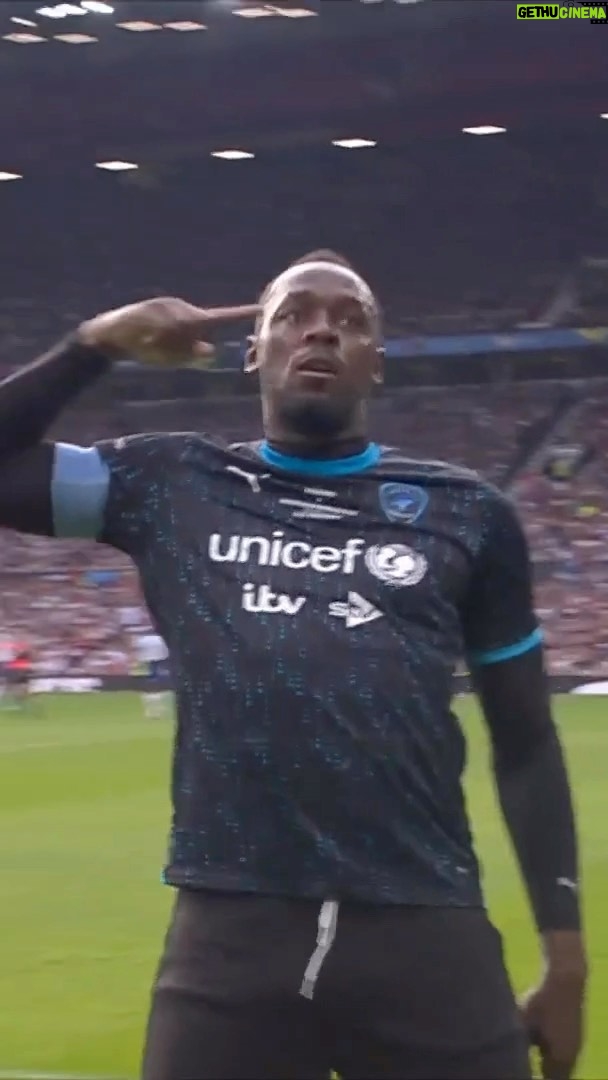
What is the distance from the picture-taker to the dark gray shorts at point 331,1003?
2.72m

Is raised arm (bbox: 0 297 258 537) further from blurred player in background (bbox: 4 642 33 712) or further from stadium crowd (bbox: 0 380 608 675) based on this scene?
stadium crowd (bbox: 0 380 608 675)

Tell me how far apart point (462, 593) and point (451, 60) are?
89.8 feet

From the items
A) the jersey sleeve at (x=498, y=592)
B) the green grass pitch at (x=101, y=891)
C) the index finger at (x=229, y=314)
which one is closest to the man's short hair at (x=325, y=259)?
the index finger at (x=229, y=314)

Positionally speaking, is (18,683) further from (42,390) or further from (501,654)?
(501,654)

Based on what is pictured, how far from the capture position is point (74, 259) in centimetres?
3694

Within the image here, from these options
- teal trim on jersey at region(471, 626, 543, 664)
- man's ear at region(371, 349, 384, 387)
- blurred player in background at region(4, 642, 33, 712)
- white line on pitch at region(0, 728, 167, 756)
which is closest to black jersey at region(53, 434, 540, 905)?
teal trim on jersey at region(471, 626, 543, 664)

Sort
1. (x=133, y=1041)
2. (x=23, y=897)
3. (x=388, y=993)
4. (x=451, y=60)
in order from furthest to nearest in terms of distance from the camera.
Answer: (x=451, y=60) → (x=23, y=897) → (x=133, y=1041) → (x=388, y=993)

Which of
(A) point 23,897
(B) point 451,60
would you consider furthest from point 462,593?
(B) point 451,60

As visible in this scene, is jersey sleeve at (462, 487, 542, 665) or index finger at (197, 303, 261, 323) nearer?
jersey sleeve at (462, 487, 542, 665)

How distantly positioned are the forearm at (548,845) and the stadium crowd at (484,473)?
25394 mm

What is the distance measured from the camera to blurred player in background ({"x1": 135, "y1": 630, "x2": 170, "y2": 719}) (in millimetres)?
24155

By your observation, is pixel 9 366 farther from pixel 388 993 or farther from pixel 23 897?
pixel 388 993

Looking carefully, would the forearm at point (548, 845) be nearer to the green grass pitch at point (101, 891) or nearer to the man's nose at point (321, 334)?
the man's nose at point (321, 334)

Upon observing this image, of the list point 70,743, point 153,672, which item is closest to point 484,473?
point 153,672
